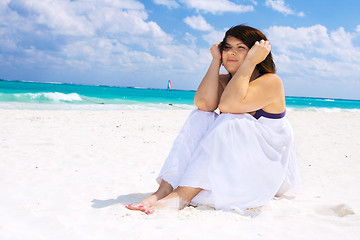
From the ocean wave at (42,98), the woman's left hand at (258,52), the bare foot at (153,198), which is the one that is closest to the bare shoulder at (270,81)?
the woman's left hand at (258,52)

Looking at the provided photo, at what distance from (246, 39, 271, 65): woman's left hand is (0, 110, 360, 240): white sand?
1147 millimetres

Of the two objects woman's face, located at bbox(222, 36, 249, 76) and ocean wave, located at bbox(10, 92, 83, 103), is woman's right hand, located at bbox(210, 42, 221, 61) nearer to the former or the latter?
woman's face, located at bbox(222, 36, 249, 76)

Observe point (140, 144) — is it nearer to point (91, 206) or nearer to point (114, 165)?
point (114, 165)

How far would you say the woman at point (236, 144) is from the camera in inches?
89.1

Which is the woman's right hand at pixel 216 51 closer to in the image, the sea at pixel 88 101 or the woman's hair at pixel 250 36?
the woman's hair at pixel 250 36

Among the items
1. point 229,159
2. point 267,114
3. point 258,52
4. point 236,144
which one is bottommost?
point 229,159

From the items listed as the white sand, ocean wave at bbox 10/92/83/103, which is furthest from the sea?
the white sand

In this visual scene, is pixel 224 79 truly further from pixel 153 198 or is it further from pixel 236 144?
pixel 153 198

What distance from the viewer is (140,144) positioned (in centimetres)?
572

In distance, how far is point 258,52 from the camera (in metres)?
2.38

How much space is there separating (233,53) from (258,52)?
0.24m

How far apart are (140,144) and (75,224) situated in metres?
3.68

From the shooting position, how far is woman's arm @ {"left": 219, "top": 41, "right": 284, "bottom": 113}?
2309 millimetres

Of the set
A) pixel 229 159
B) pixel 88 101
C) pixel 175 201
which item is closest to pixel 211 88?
pixel 229 159
